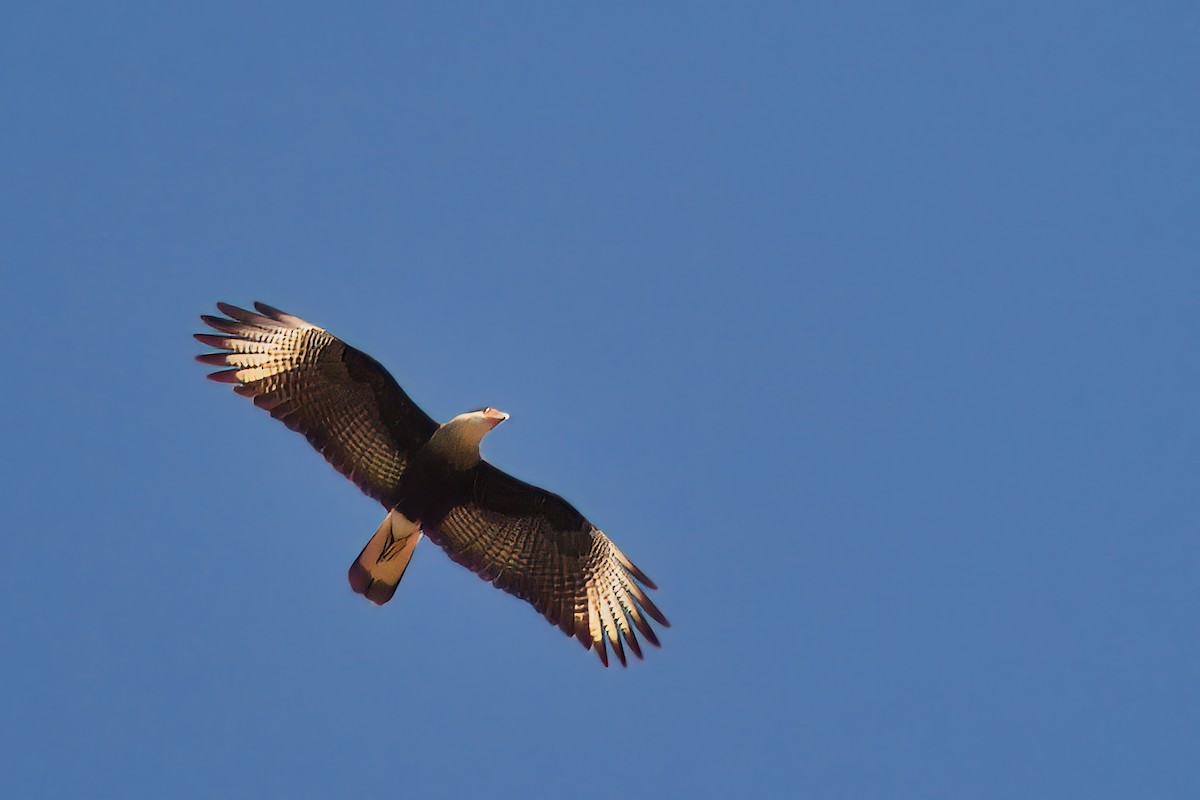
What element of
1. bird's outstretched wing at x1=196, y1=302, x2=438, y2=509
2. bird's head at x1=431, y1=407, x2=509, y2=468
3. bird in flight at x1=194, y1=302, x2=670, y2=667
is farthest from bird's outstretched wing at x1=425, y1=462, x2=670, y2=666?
bird's outstretched wing at x1=196, y1=302, x2=438, y2=509

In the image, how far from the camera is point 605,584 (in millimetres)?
16547

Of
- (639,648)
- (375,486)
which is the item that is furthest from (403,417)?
(639,648)

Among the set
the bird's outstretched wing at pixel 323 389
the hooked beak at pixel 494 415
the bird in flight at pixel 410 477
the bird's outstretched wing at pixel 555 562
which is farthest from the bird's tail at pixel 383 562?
the hooked beak at pixel 494 415

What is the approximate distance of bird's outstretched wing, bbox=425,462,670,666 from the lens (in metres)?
16.3

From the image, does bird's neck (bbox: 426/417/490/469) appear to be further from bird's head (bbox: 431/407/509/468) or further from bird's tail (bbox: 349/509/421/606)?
bird's tail (bbox: 349/509/421/606)

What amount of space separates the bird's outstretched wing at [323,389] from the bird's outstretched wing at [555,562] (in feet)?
3.30

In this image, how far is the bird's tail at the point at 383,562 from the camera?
15602 mm

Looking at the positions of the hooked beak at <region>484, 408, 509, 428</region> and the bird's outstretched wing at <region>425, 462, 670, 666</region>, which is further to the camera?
the bird's outstretched wing at <region>425, 462, 670, 666</region>

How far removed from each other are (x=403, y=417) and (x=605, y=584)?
2652mm

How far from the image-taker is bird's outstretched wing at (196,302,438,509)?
1562 centimetres

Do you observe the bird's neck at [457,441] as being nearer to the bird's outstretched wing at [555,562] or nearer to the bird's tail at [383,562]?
the bird's outstretched wing at [555,562]

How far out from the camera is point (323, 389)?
15727mm

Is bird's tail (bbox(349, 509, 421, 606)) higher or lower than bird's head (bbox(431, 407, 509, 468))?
lower

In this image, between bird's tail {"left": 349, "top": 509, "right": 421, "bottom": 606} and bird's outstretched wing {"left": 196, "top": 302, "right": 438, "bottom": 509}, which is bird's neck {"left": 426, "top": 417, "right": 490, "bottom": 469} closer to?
bird's outstretched wing {"left": 196, "top": 302, "right": 438, "bottom": 509}
